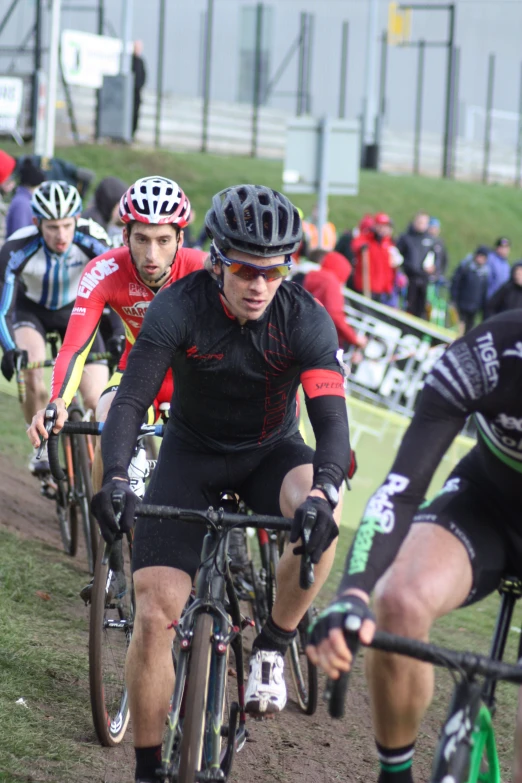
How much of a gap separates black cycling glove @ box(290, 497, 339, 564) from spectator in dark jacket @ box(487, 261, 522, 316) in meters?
12.6

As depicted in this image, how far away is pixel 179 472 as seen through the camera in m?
4.46

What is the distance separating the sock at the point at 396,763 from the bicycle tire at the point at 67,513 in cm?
478

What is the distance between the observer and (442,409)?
10.7ft

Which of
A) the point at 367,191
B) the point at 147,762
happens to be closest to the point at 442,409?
the point at 147,762

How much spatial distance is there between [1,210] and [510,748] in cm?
1549

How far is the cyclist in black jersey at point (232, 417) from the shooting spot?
4000 millimetres

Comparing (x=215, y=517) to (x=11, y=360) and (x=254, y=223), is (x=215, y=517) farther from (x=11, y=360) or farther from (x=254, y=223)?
(x=11, y=360)

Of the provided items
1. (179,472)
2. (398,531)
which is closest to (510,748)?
(179,472)

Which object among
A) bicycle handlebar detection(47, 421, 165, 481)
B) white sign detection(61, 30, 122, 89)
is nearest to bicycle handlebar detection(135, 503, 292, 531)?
bicycle handlebar detection(47, 421, 165, 481)

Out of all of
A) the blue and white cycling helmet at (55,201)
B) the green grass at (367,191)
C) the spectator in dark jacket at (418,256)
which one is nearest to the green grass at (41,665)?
the blue and white cycling helmet at (55,201)

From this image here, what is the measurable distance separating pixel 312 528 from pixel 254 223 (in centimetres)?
117

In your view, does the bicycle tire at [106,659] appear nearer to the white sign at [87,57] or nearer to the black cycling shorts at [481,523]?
the black cycling shorts at [481,523]

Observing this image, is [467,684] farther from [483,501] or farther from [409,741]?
[483,501]

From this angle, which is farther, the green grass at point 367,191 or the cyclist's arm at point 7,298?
the green grass at point 367,191
